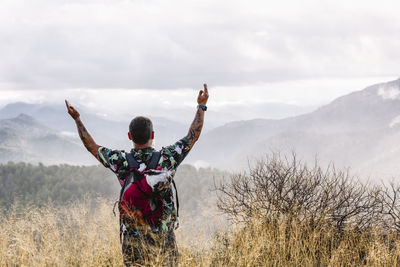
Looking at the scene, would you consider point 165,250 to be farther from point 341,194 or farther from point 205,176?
point 205,176

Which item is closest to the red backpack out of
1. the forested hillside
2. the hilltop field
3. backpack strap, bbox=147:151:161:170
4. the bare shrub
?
backpack strap, bbox=147:151:161:170

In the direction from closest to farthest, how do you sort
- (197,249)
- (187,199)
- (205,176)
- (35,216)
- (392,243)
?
(197,249) → (392,243) → (35,216) → (187,199) → (205,176)

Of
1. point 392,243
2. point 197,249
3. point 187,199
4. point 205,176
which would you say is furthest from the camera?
point 205,176

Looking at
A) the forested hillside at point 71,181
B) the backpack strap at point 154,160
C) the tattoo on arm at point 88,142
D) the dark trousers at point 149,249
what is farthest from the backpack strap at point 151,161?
the forested hillside at point 71,181

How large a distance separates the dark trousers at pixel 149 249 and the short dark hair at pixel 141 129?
32.9 inches

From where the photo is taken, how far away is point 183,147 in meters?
3.48

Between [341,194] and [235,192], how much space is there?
6.03 ft

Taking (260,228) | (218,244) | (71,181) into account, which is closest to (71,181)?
(71,181)

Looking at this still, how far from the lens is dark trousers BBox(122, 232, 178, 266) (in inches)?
131

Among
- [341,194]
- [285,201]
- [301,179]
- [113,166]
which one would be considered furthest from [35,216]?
[341,194]

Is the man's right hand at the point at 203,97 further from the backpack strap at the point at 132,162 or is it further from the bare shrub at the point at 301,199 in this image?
the bare shrub at the point at 301,199

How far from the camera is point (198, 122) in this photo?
144 inches

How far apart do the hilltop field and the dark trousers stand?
338 mm

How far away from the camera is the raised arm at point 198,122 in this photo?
11.8ft
